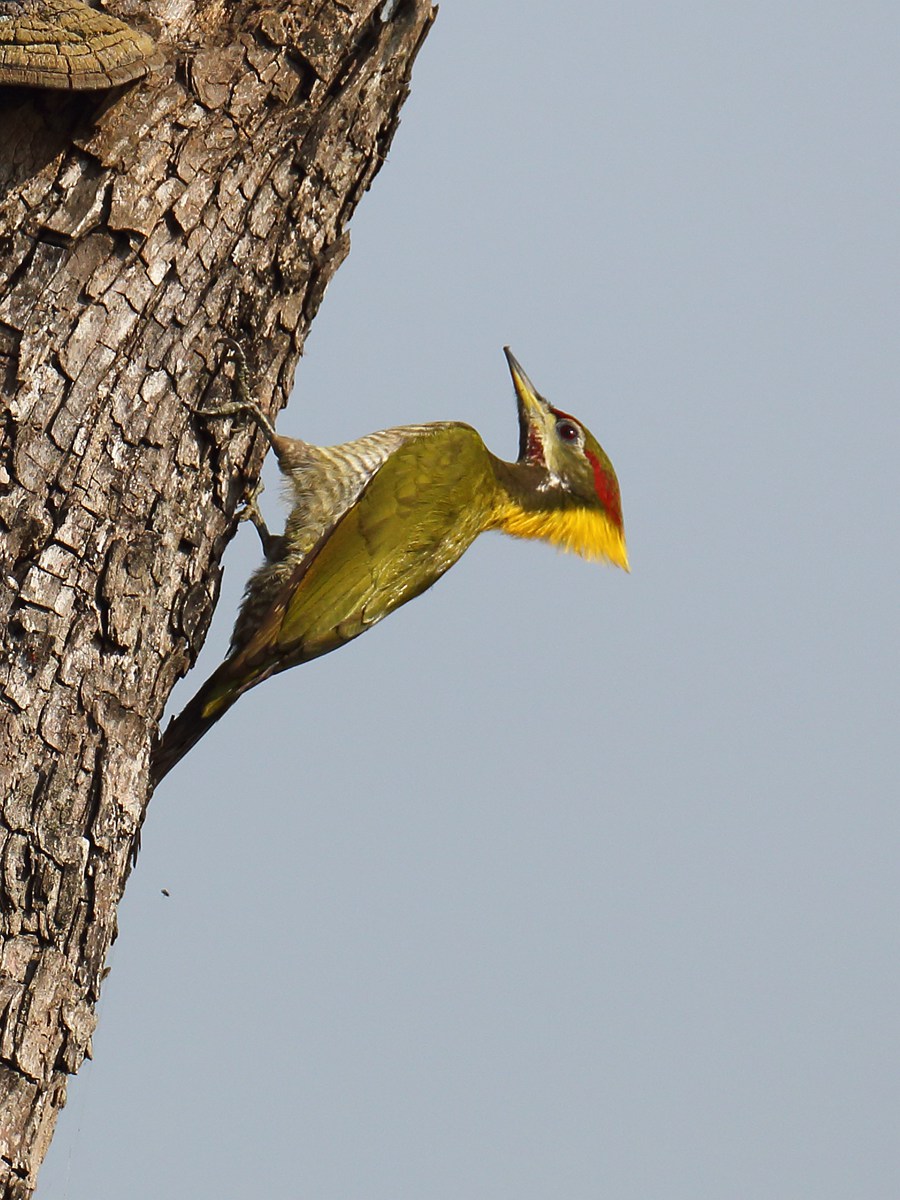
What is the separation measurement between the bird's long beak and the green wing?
0.79 m

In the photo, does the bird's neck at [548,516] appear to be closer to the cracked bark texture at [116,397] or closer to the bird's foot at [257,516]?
the bird's foot at [257,516]

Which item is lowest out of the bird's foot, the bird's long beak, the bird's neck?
the bird's foot

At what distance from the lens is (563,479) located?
602 centimetres

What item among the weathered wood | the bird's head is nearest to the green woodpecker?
the bird's head

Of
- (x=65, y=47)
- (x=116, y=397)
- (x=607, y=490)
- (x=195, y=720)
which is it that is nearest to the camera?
(x=65, y=47)

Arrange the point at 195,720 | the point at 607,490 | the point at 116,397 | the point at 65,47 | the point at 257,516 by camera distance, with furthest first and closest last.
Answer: the point at 607,490, the point at 257,516, the point at 195,720, the point at 116,397, the point at 65,47

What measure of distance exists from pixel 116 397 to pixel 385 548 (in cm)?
172

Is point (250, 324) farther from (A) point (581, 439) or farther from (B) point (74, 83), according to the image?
(A) point (581, 439)

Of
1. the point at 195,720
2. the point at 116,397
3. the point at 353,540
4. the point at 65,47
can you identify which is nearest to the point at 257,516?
the point at 353,540

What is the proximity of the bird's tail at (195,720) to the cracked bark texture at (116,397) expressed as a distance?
1.14ft

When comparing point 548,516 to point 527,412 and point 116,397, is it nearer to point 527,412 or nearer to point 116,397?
point 527,412

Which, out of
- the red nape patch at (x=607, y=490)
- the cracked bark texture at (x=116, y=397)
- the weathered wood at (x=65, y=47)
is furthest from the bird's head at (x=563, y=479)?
the weathered wood at (x=65, y=47)

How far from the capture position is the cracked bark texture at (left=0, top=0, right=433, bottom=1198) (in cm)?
299

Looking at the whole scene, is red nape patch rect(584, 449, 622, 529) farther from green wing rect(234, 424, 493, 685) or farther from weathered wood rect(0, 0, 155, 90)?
weathered wood rect(0, 0, 155, 90)
